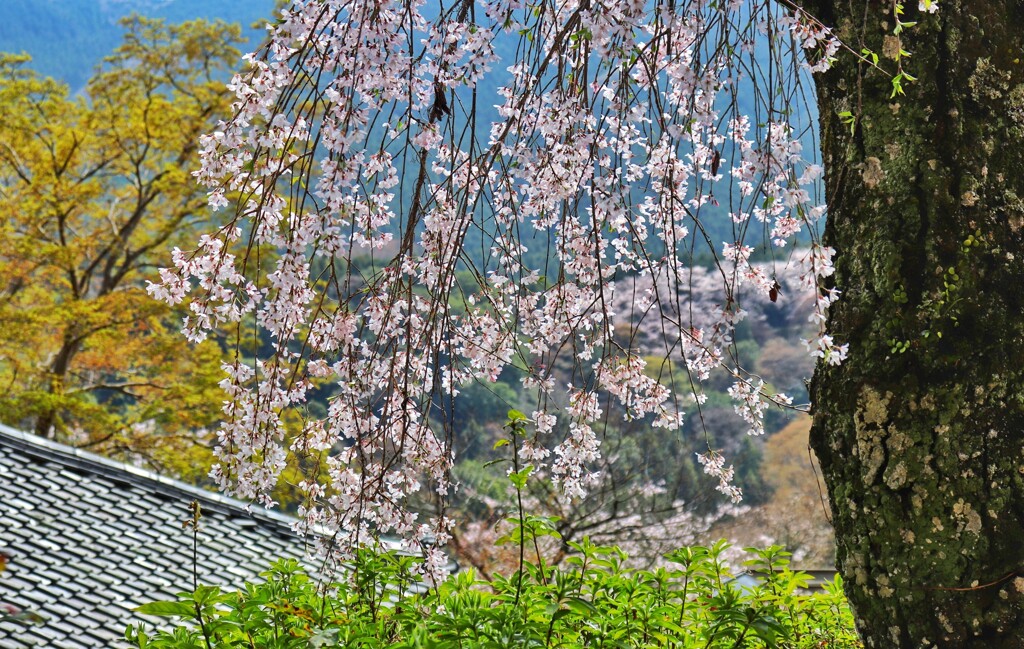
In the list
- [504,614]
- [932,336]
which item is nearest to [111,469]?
[504,614]

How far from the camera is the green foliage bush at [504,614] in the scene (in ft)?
5.08

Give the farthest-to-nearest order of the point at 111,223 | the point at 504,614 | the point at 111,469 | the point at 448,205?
the point at 111,223 < the point at 111,469 < the point at 448,205 < the point at 504,614

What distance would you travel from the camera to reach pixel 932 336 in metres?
1.65

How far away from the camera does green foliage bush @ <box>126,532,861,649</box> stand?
155cm

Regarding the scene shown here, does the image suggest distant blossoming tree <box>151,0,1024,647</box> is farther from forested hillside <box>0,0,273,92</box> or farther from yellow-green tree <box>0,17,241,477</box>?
forested hillside <box>0,0,273,92</box>

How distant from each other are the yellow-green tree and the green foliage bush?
959 centimetres

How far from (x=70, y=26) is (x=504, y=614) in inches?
2014


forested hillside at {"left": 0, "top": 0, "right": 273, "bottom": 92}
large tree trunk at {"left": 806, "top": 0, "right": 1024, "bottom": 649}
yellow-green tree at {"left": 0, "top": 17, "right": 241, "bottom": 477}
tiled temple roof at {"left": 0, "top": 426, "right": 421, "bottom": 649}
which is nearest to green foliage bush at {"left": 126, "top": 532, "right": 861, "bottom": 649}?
large tree trunk at {"left": 806, "top": 0, "right": 1024, "bottom": 649}

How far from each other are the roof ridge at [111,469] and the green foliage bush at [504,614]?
4445 millimetres

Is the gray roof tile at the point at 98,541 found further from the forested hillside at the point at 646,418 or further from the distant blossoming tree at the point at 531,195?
the distant blossoming tree at the point at 531,195

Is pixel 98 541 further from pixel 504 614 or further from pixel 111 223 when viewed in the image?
pixel 111 223

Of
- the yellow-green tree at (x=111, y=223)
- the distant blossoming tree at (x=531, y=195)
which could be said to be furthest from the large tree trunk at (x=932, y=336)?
the yellow-green tree at (x=111, y=223)

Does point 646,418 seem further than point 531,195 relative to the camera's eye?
Yes

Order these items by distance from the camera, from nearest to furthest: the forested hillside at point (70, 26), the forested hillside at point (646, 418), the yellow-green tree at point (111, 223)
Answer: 1. the forested hillside at point (646, 418)
2. the yellow-green tree at point (111, 223)
3. the forested hillside at point (70, 26)
